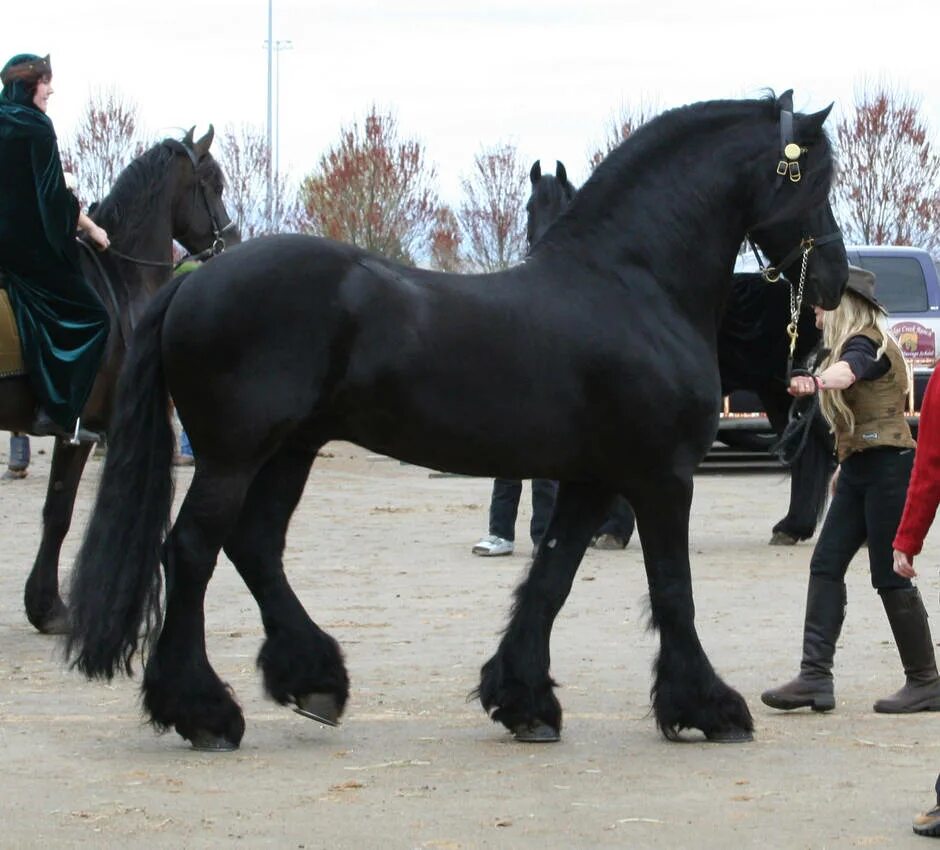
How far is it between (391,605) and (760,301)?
3.96 m

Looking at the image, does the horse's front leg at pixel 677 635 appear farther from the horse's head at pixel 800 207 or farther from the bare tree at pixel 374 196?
the bare tree at pixel 374 196

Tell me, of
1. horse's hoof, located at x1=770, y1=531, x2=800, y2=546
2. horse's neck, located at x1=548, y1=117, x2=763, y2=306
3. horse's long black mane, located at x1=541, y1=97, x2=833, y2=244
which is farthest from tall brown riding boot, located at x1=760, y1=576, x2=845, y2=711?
horse's hoof, located at x1=770, y1=531, x2=800, y2=546

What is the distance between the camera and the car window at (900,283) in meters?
18.8

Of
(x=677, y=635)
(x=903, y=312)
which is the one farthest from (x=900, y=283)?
(x=677, y=635)

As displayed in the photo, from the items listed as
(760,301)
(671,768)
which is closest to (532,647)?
(671,768)

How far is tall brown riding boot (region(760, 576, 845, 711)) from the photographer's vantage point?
7.07 metres

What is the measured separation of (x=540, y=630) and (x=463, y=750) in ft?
1.80

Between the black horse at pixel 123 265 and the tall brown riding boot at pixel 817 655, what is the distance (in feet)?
12.1

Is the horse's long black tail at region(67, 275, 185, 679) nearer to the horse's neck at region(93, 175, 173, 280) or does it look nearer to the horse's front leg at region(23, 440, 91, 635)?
the horse's front leg at region(23, 440, 91, 635)

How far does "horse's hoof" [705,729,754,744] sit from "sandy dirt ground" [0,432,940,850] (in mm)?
37

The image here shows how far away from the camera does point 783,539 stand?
12711mm

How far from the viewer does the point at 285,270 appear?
242 inches

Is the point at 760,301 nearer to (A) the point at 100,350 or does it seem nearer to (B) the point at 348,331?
(A) the point at 100,350

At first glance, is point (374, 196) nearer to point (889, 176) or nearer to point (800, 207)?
point (889, 176)
